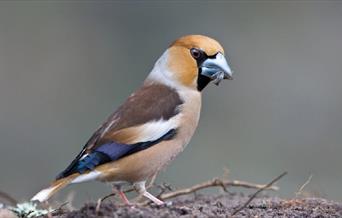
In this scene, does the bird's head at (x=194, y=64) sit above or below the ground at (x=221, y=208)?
above

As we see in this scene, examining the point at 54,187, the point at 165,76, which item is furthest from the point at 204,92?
the point at 54,187

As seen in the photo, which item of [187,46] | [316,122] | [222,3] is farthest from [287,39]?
[187,46]

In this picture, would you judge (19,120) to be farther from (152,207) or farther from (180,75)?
(152,207)

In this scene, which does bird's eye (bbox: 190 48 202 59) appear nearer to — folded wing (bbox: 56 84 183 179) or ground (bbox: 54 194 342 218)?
folded wing (bbox: 56 84 183 179)

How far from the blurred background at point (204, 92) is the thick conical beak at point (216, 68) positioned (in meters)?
4.15

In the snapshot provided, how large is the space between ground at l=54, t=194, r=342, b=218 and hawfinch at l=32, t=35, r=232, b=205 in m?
0.30

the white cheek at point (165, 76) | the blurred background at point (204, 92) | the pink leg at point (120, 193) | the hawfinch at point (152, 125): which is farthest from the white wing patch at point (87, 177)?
the blurred background at point (204, 92)

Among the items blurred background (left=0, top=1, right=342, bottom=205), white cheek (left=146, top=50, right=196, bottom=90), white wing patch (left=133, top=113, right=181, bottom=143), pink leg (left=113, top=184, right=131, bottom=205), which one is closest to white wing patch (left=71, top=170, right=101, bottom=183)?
pink leg (left=113, top=184, right=131, bottom=205)

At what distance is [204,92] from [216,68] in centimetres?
737

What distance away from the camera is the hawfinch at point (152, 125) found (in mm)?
6719

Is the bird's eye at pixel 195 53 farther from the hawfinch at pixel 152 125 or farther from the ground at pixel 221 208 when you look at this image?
the ground at pixel 221 208

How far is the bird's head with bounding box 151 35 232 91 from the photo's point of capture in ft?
24.1

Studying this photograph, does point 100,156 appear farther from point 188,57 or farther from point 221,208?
point 188,57

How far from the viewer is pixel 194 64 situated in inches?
294
